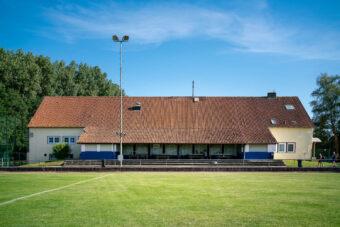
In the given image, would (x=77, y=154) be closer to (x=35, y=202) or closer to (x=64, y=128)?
(x=64, y=128)

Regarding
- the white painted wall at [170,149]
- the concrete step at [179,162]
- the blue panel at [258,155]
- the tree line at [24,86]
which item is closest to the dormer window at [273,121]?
the blue panel at [258,155]

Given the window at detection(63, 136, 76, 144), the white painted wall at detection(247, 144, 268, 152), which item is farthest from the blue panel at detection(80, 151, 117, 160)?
the white painted wall at detection(247, 144, 268, 152)

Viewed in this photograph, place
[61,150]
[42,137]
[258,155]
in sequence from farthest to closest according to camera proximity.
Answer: [42,137] < [61,150] < [258,155]

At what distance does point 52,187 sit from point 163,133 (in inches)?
1004

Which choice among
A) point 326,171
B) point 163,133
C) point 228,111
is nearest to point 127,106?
point 163,133

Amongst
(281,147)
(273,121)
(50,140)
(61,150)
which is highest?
(273,121)

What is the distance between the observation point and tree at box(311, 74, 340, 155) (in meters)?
62.5

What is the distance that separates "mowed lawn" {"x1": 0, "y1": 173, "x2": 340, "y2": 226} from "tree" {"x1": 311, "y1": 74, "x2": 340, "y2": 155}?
47.9 metres

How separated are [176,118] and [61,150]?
1318 centimetres

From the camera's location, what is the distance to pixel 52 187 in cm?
1881

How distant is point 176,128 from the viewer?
44719 mm

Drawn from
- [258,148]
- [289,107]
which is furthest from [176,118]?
[289,107]

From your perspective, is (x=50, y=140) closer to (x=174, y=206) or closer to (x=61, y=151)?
(x=61, y=151)

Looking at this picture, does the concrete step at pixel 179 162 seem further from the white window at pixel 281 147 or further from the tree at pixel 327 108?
the tree at pixel 327 108
